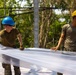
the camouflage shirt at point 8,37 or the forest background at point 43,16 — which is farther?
the forest background at point 43,16

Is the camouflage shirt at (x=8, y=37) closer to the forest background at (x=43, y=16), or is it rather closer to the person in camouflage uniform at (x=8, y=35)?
the person in camouflage uniform at (x=8, y=35)

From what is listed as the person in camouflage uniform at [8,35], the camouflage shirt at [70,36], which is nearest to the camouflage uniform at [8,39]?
the person in camouflage uniform at [8,35]

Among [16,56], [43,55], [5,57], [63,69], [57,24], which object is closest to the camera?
[63,69]

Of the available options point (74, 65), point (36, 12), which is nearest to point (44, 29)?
point (36, 12)

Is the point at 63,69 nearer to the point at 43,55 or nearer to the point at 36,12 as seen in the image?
the point at 43,55

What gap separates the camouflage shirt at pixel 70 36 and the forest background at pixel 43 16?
31.6 feet

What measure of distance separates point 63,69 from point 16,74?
2.29m

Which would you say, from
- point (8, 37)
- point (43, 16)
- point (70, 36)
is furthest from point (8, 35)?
point (43, 16)

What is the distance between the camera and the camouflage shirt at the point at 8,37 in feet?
17.6

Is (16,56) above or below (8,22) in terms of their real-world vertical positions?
below

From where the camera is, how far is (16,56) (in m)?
4.73

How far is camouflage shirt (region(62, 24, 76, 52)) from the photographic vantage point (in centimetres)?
498

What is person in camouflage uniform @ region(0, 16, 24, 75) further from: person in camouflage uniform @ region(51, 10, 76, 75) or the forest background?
the forest background

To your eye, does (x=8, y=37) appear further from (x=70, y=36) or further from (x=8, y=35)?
(x=70, y=36)
